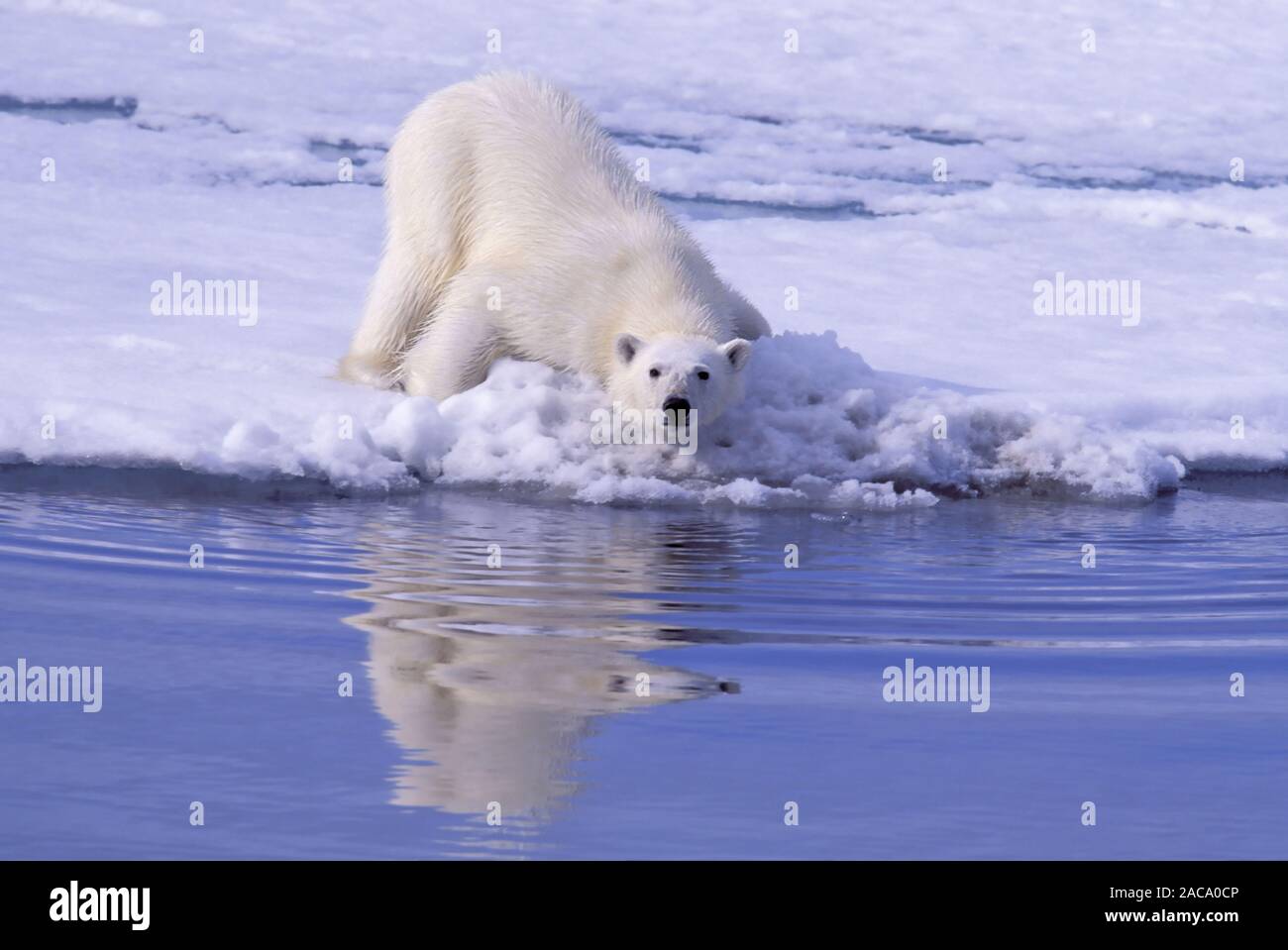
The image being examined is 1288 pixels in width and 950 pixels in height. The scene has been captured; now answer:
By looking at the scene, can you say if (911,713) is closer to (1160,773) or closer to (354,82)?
(1160,773)

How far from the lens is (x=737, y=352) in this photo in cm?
654

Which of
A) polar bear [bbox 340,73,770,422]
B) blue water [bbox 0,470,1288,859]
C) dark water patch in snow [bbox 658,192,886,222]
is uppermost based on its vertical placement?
dark water patch in snow [bbox 658,192,886,222]

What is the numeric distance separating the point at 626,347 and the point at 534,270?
779 mm

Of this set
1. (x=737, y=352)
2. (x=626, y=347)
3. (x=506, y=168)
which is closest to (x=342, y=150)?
(x=506, y=168)

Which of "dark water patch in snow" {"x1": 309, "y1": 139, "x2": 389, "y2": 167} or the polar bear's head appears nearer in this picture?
the polar bear's head

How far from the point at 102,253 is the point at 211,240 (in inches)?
28.1

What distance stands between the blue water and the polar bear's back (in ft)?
5.87

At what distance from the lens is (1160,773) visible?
132 inches

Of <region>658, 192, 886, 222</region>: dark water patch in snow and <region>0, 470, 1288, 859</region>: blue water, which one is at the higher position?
<region>658, 192, 886, 222</region>: dark water patch in snow

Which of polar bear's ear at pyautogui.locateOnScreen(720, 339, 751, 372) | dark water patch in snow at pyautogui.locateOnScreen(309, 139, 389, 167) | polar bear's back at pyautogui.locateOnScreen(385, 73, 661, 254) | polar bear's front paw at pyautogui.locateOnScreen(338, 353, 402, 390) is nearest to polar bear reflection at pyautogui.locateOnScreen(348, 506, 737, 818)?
polar bear's ear at pyautogui.locateOnScreen(720, 339, 751, 372)

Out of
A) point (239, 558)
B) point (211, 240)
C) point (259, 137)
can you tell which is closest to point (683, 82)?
point (259, 137)

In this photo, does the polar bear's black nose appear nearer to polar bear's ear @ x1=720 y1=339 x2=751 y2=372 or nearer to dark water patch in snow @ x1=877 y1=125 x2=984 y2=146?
polar bear's ear @ x1=720 y1=339 x2=751 y2=372

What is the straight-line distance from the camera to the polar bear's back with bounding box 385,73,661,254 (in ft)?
24.3

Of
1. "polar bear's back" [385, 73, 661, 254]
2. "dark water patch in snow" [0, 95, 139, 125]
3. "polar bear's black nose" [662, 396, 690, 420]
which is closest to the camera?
"polar bear's black nose" [662, 396, 690, 420]
